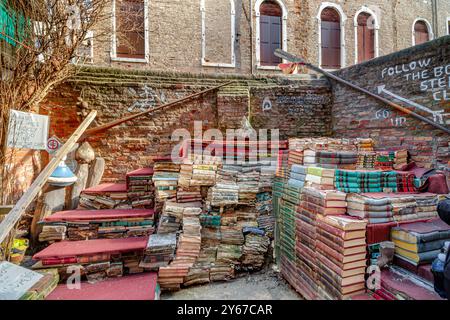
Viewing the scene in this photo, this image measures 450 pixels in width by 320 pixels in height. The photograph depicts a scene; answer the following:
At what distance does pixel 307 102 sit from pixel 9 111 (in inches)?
249

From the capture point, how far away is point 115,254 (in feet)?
11.2

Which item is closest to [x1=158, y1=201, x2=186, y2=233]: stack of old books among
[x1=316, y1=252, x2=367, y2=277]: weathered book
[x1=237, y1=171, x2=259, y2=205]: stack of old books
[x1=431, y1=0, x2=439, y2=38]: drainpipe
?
[x1=237, y1=171, x2=259, y2=205]: stack of old books

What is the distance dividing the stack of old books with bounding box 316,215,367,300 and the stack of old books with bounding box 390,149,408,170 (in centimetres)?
270

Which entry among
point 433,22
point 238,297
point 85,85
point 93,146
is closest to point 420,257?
point 238,297

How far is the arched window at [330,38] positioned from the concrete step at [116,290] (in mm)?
10982

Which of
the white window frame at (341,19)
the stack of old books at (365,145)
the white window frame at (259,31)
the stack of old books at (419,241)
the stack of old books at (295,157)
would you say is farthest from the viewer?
the white window frame at (341,19)

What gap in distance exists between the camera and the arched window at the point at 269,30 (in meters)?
10.0

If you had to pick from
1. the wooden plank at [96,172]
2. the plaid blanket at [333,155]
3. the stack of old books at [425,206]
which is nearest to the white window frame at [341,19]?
the plaid blanket at [333,155]

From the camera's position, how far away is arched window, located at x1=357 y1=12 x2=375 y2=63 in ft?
35.7

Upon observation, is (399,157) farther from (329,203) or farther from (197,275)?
(197,275)

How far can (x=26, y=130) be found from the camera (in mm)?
3252

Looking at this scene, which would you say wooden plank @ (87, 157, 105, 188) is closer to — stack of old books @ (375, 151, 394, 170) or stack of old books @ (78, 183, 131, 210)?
stack of old books @ (78, 183, 131, 210)

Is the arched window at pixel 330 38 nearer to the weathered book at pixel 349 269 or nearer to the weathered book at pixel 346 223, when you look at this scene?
the weathered book at pixel 346 223

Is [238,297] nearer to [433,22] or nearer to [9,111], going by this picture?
[9,111]
